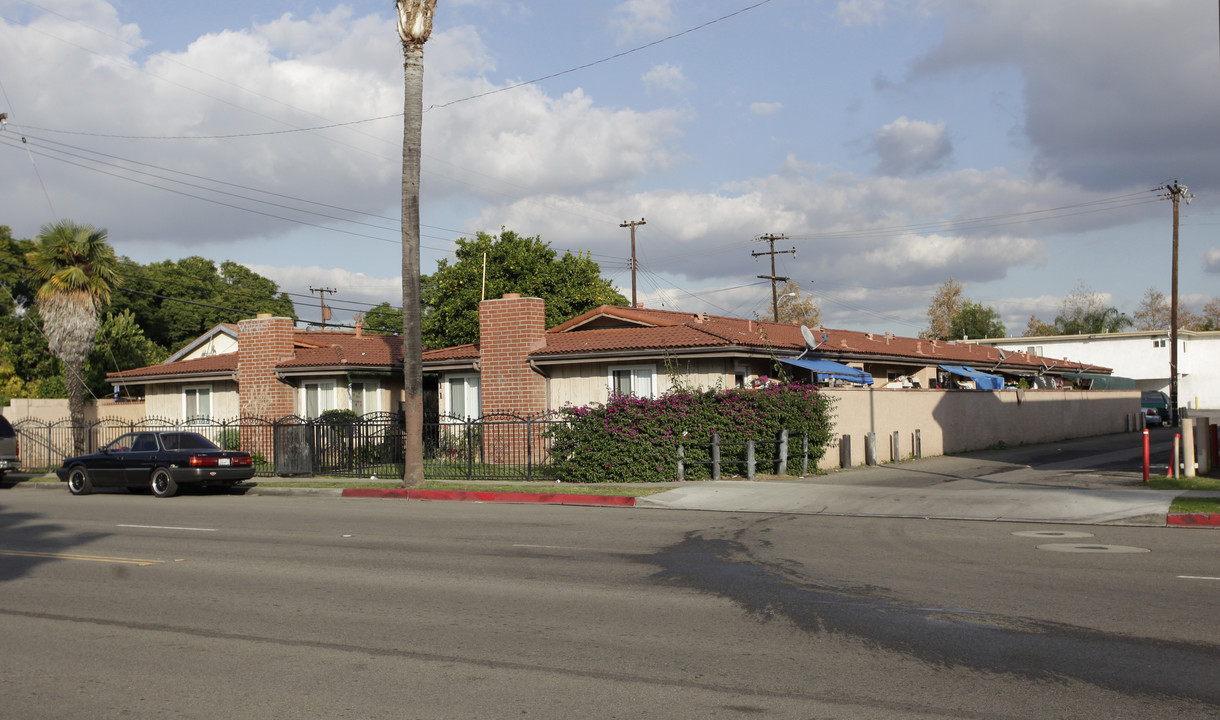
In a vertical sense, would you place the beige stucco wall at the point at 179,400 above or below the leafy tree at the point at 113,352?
below

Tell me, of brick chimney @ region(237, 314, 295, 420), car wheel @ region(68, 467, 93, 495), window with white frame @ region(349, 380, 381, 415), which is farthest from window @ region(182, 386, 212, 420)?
car wheel @ region(68, 467, 93, 495)

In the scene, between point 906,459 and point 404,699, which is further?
point 906,459

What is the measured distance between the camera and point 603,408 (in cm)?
2270

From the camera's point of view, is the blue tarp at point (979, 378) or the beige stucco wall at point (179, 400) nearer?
the beige stucco wall at point (179, 400)

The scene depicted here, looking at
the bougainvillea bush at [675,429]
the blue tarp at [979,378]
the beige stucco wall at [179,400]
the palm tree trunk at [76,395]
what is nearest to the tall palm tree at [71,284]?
the palm tree trunk at [76,395]

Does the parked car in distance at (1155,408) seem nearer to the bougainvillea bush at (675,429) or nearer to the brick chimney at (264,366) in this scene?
the bougainvillea bush at (675,429)

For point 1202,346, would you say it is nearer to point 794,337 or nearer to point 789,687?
point 794,337

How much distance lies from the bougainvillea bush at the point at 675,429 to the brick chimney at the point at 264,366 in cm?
1340

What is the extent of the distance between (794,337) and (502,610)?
2294 cm

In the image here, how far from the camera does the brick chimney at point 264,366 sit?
104ft

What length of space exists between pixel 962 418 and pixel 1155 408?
1003 inches

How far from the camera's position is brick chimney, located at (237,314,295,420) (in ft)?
104

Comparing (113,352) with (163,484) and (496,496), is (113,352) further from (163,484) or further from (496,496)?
(496,496)

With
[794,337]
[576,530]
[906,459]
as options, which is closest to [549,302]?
[794,337]
